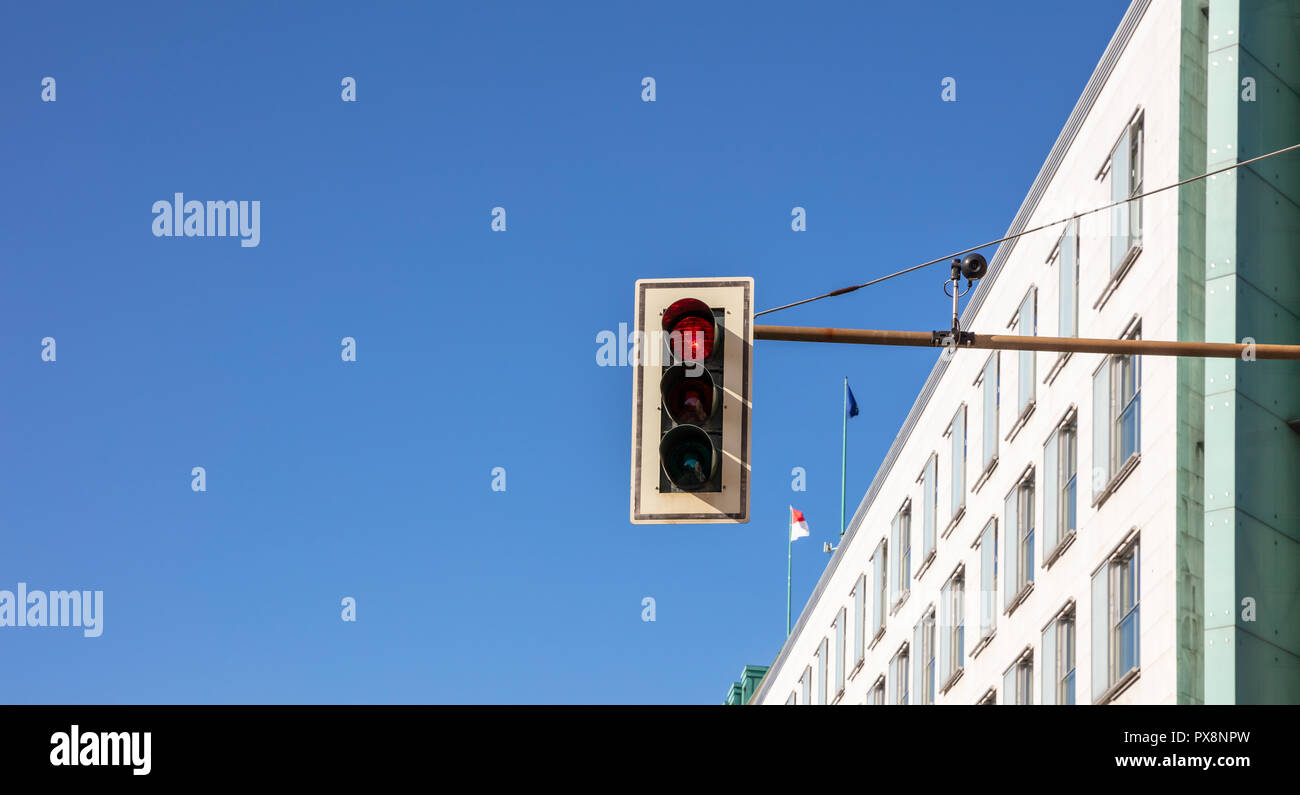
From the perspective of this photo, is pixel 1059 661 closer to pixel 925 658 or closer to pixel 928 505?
pixel 925 658

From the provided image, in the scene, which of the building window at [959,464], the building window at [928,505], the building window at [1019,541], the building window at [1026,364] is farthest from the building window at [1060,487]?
the building window at [928,505]

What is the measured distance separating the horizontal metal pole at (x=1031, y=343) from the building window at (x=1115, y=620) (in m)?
21.4

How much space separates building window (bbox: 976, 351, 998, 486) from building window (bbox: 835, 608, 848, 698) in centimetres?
1635

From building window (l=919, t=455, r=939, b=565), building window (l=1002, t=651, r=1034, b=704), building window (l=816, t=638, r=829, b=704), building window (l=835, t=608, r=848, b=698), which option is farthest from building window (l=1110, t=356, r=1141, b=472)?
building window (l=816, t=638, r=829, b=704)

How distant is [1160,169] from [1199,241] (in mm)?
1972

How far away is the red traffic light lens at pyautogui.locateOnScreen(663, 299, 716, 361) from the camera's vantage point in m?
12.4

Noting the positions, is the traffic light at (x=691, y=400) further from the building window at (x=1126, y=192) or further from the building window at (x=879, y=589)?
the building window at (x=879, y=589)

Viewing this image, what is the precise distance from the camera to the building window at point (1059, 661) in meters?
38.1

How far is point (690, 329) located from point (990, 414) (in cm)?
3356

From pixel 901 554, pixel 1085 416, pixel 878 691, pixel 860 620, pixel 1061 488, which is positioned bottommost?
pixel 878 691

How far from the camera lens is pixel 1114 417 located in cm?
3575

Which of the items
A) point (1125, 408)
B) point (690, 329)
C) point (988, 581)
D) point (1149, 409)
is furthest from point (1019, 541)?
point (690, 329)

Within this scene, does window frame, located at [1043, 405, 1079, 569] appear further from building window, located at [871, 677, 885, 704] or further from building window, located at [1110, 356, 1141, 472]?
building window, located at [871, 677, 885, 704]

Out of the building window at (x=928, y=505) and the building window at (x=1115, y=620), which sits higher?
the building window at (x=928, y=505)
